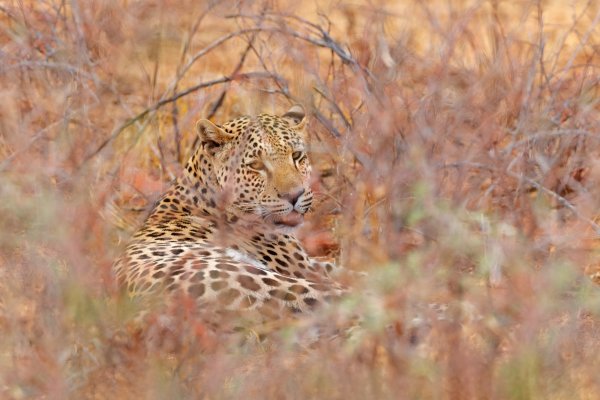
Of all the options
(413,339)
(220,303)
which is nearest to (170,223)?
(220,303)

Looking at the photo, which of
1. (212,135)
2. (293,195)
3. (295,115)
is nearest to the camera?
(293,195)

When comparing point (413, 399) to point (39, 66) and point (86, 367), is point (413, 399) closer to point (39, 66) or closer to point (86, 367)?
point (86, 367)

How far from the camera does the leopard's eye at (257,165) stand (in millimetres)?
6652

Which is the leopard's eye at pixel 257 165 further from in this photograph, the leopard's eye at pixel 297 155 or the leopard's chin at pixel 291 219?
the leopard's chin at pixel 291 219

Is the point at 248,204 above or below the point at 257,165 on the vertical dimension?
below

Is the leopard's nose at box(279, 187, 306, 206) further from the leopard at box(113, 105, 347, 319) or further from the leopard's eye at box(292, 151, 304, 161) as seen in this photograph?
the leopard's eye at box(292, 151, 304, 161)

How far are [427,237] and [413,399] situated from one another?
1.07 metres

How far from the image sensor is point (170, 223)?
6.33m

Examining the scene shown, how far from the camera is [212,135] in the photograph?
6.59 metres

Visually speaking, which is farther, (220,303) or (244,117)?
(244,117)

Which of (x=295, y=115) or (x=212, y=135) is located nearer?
(x=212, y=135)

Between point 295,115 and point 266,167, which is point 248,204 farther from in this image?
point 295,115

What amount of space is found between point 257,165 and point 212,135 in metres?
0.28

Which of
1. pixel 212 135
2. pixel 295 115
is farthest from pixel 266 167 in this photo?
pixel 295 115
